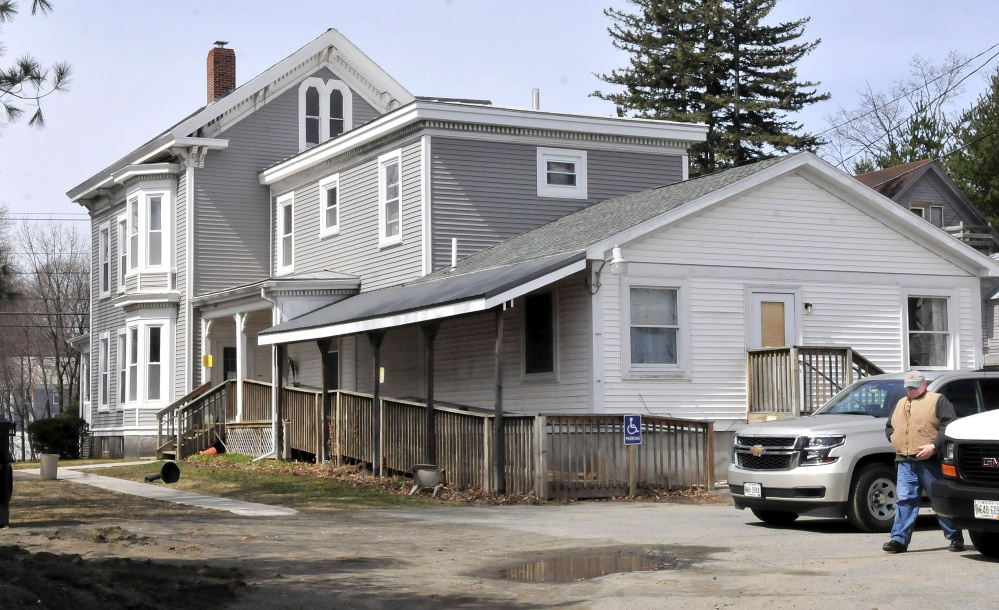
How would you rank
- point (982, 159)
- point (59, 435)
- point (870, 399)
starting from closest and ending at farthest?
1. point (870, 399)
2. point (59, 435)
3. point (982, 159)

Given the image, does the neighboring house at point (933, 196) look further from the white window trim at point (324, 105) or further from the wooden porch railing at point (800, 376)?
the wooden porch railing at point (800, 376)

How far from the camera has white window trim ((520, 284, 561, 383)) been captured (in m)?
20.8

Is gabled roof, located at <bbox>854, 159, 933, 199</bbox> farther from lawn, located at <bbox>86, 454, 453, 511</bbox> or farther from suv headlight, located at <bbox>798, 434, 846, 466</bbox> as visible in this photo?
suv headlight, located at <bbox>798, 434, 846, 466</bbox>

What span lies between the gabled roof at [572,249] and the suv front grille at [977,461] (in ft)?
26.3

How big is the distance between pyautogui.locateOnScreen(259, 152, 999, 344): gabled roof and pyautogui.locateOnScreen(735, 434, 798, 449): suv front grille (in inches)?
186

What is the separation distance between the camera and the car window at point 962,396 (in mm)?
13984

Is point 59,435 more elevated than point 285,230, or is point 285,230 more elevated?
point 285,230

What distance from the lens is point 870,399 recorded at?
48.3 ft

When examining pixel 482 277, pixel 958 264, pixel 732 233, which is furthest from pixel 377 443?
pixel 958 264

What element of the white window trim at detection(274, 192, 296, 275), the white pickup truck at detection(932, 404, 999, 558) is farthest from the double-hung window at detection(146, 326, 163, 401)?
the white pickup truck at detection(932, 404, 999, 558)

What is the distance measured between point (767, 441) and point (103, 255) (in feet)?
92.5

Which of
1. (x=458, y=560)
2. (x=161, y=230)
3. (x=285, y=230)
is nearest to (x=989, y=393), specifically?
(x=458, y=560)

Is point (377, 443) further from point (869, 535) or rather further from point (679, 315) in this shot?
point (869, 535)

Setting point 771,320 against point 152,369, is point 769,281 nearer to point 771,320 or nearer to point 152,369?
point 771,320
